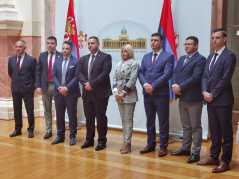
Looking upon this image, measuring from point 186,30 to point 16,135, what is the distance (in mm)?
3308

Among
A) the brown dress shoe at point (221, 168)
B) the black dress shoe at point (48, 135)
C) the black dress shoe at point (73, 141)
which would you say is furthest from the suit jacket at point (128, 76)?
the black dress shoe at point (48, 135)

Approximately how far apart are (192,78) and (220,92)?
49cm

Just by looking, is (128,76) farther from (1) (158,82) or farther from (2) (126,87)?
(1) (158,82)

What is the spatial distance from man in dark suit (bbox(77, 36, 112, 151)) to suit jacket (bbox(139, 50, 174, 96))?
0.57 metres

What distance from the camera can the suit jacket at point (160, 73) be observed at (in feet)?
15.4

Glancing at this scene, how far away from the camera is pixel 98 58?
5.07m

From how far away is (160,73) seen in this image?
4.75 metres

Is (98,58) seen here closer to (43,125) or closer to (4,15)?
(43,125)

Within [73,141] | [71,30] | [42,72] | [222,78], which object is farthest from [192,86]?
[71,30]

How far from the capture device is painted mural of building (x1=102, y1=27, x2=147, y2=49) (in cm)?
617

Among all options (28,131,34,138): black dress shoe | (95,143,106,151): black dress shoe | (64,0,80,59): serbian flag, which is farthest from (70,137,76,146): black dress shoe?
(64,0,80,59): serbian flag

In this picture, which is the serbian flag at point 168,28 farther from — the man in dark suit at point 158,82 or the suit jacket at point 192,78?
the suit jacket at point 192,78

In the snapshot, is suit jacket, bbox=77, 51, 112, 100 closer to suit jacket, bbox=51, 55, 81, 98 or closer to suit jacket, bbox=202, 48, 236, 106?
suit jacket, bbox=51, 55, 81, 98

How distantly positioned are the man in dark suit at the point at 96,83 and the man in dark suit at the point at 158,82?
544 mm
